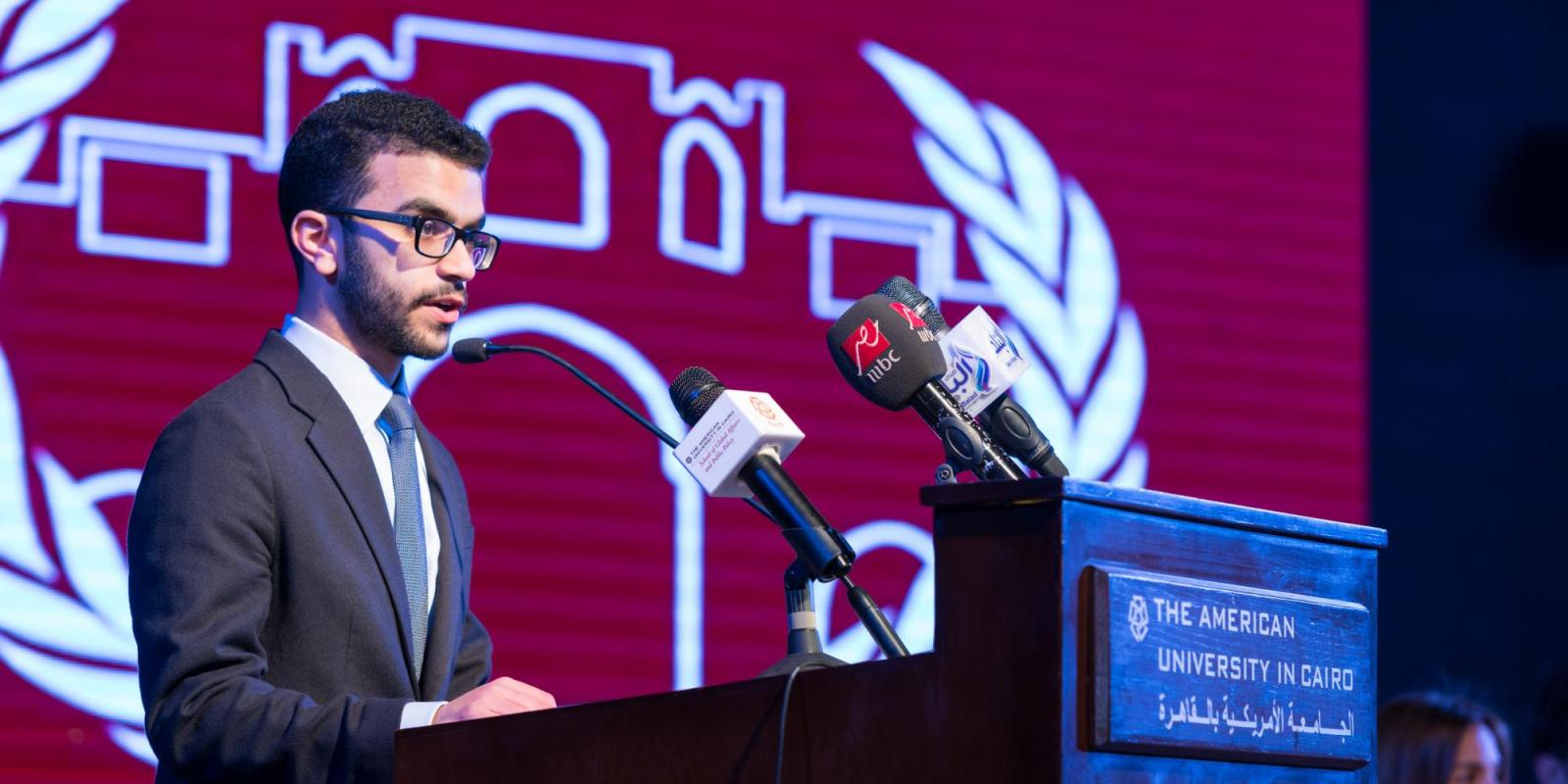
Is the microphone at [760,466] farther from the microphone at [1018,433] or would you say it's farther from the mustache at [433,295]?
the mustache at [433,295]

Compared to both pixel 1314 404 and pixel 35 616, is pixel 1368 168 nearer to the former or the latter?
pixel 1314 404

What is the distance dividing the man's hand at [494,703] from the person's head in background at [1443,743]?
2.80 metres

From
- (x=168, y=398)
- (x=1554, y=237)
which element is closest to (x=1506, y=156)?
(x=1554, y=237)

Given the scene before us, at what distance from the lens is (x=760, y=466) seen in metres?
1.78

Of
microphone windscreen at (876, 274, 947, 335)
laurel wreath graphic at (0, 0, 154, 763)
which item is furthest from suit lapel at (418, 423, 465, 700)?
laurel wreath graphic at (0, 0, 154, 763)

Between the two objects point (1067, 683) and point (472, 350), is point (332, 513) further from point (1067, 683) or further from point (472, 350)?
point (1067, 683)

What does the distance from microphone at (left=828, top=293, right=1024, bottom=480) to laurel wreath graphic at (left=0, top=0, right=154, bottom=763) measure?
2011mm

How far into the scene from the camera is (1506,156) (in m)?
5.06

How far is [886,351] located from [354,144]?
85 cm

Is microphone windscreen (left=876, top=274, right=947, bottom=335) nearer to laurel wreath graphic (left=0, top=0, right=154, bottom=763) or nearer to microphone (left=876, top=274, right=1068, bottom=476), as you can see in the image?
microphone (left=876, top=274, right=1068, bottom=476)

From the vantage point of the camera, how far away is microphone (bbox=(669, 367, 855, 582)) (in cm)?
172

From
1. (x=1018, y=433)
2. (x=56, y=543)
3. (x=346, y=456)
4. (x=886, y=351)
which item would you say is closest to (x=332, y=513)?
(x=346, y=456)

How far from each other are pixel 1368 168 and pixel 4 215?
3.23m

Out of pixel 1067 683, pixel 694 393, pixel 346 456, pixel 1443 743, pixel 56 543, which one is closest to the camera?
pixel 1067 683
